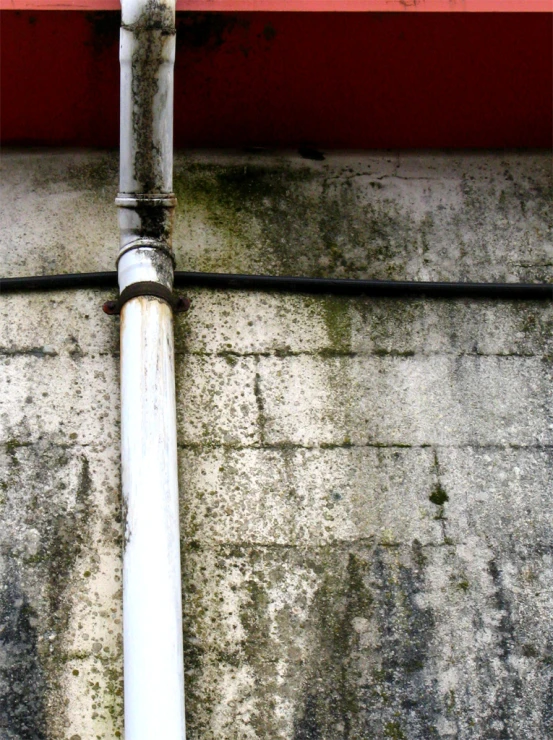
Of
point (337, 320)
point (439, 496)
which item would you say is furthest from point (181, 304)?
point (439, 496)

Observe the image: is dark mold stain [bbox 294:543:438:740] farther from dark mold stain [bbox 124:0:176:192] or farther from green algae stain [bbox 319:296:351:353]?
dark mold stain [bbox 124:0:176:192]

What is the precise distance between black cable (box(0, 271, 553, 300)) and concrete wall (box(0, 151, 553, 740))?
50 mm

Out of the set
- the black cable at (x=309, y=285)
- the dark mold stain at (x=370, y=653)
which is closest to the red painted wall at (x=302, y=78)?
the black cable at (x=309, y=285)

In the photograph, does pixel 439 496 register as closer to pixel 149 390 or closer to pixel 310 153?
pixel 149 390

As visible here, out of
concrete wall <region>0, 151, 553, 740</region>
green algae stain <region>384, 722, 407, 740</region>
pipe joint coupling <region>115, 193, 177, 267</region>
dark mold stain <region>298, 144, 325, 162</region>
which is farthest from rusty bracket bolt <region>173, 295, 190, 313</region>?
green algae stain <region>384, 722, 407, 740</region>

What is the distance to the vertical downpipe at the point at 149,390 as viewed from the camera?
263 cm

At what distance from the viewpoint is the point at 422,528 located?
3.13 metres

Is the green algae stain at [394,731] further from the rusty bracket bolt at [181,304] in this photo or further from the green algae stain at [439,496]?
the rusty bracket bolt at [181,304]

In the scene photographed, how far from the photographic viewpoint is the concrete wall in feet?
9.46

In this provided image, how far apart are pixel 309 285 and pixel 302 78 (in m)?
0.89

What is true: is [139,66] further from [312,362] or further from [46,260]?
[312,362]

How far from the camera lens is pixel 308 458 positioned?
322 cm

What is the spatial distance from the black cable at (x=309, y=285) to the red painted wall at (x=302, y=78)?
28.9 inches

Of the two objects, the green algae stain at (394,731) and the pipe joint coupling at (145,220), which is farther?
the pipe joint coupling at (145,220)
